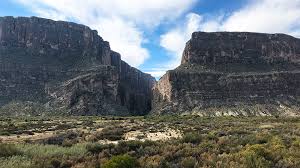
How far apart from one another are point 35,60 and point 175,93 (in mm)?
44171

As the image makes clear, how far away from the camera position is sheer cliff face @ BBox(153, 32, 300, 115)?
113688 millimetres

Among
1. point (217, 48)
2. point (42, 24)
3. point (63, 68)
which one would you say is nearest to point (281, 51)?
point (217, 48)

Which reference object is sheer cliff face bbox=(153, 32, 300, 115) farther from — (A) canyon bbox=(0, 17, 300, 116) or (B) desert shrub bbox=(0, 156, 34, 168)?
(B) desert shrub bbox=(0, 156, 34, 168)

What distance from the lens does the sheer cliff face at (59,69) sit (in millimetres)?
117062

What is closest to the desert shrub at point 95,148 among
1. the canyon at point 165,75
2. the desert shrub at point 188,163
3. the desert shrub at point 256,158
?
the desert shrub at point 188,163

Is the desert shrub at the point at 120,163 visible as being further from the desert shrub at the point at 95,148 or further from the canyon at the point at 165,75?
the canyon at the point at 165,75

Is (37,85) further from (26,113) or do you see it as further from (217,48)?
(217,48)

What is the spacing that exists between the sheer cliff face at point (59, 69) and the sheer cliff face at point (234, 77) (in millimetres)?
16943

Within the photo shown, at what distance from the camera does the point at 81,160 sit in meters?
16.0

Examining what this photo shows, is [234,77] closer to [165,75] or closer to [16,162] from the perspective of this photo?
[165,75]

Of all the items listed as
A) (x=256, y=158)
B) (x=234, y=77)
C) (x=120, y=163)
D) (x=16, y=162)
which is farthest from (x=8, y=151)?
(x=234, y=77)

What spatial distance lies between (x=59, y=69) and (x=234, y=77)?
51.6 metres

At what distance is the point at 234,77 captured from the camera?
123750 mm

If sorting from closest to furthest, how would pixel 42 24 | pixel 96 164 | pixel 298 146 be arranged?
pixel 96 164 < pixel 298 146 < pixel 42 24
